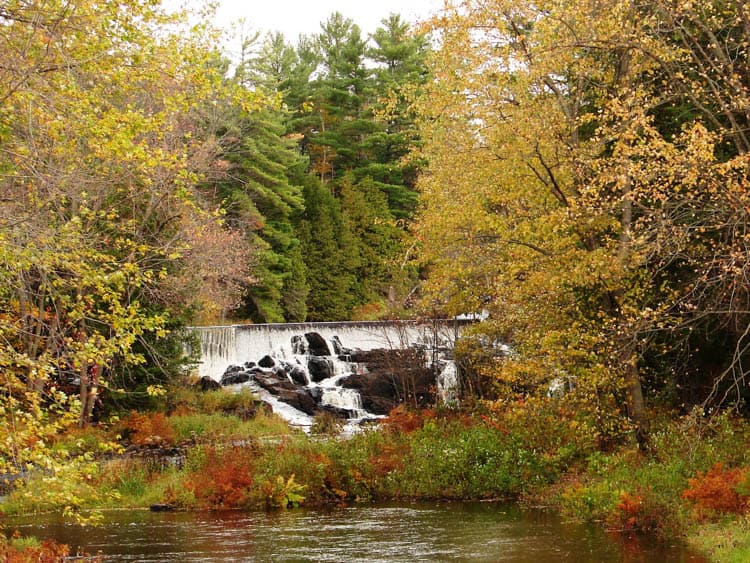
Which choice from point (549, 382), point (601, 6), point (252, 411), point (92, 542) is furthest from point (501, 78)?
point (252, 411)

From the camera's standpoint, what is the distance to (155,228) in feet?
75.9

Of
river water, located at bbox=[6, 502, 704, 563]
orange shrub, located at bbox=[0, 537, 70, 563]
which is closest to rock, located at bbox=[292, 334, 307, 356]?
river water, located at bbox=[6, 502, 704, 563]

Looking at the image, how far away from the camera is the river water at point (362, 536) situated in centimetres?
1178

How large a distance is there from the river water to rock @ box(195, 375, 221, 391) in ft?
36.3

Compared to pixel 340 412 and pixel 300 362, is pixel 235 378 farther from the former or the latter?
pixel 340 412

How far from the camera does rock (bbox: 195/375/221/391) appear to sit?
2753 cm

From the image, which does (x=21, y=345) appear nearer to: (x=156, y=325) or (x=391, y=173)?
(x=156, y=325)

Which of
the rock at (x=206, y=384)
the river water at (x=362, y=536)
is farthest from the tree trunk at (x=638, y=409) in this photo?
the rock at (x=206, y=384)

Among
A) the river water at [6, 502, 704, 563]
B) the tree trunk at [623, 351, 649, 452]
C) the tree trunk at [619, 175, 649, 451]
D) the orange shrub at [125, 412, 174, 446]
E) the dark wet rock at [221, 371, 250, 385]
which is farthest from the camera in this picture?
the dark wet rock at [221, 371, 250, 385]

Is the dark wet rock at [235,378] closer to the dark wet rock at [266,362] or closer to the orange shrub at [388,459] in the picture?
the dark wet rock at [266,362]

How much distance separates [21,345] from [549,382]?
10206mm

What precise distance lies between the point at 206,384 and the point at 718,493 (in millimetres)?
18249

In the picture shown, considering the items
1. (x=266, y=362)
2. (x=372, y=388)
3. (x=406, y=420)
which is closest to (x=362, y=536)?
(x=406, y=420)

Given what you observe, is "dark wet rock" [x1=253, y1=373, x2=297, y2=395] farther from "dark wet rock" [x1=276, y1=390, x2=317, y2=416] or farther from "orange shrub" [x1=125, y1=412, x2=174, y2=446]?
"orange shrub" [x1=125, y1=412, x2=174, y2=446]
